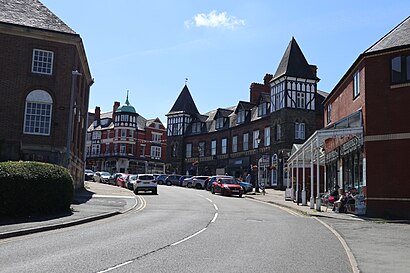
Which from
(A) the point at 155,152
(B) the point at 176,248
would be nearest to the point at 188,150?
(A) the point at 155,152

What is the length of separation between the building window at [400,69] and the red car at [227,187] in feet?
58.3

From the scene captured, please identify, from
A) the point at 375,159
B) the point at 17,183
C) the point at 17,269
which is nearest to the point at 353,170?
the point at 375,159

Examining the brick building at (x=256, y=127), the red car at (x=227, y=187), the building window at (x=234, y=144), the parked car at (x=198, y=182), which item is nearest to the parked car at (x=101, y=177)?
the parked car at (x=198, y=182)

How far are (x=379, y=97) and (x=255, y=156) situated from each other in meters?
33.8

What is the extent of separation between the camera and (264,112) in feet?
182

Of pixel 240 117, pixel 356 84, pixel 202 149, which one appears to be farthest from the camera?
pixel 202 149

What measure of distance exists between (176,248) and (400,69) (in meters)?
16.2

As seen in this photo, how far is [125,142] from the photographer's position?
285 feet

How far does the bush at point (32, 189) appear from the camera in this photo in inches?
630

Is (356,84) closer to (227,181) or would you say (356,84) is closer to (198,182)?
(227,181)

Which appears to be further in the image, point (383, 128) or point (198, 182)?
point (198, 182)

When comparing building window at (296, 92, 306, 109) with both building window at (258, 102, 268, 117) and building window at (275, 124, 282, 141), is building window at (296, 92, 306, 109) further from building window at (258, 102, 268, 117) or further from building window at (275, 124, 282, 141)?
building window at (258, 102, 268, 117)

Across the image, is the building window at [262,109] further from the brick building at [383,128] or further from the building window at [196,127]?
the brick building at [383,128]

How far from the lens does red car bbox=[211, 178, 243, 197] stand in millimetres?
37000
